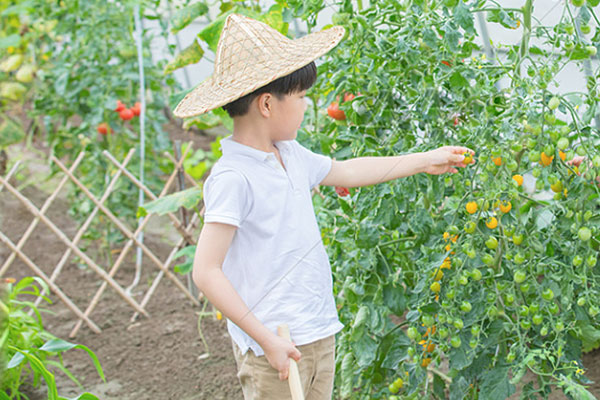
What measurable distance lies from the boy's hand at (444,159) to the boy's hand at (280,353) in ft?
1.46

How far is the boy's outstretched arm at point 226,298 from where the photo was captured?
1.21m

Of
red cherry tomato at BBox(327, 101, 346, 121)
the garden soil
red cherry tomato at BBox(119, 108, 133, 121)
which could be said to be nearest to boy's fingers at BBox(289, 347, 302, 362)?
red cherry tomato at BBox(327, 101, 346, 121)

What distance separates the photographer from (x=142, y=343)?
286cm

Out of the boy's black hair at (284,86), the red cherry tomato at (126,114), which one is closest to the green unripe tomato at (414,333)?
the boy's black hair at (284,86)

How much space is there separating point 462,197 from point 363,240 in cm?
24

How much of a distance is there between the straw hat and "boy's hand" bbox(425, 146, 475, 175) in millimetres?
290

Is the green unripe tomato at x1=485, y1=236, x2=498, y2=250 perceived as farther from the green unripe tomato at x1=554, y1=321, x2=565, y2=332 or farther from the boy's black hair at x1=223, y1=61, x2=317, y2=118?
the boy's black hair at x1=223, y1=61, x2=317, y2=118

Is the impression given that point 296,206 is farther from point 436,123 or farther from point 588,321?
point 588,321

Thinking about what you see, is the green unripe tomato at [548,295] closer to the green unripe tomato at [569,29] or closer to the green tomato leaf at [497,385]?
the green tomato leaf at [497,385]

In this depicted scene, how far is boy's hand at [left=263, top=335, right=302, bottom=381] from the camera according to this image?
121 centimetres

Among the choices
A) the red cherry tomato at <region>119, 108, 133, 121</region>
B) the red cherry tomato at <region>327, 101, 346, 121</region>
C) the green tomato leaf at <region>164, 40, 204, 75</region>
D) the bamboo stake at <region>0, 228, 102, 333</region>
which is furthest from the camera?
the red cherry tomato at <region>119, 108, 133, 121</region>

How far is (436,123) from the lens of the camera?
4.95 feet

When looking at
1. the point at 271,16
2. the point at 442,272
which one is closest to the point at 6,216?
the point at 271,16

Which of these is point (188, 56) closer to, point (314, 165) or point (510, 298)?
point (314, 165)
